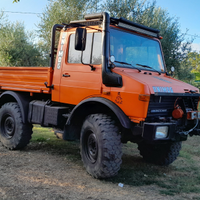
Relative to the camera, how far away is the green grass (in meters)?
4.34

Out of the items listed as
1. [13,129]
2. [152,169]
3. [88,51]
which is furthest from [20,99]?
[152,169]

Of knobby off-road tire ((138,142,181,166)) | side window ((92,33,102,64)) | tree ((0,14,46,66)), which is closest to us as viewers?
side window ((92,33,102,64))

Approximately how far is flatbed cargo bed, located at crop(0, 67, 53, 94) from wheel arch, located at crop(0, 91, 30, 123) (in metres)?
0.14

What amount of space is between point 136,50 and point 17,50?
17799 millimetres

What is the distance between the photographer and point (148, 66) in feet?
16.5

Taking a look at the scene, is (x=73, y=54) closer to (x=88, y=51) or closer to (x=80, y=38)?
(x=88, y=51)

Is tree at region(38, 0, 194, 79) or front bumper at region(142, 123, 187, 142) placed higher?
tree at region(38, 0, 194, 79)

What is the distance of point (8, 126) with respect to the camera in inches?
257

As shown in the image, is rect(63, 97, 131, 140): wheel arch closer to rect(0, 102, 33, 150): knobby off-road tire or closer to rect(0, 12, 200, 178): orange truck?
rect(0, 12, 200, 178): orange truck

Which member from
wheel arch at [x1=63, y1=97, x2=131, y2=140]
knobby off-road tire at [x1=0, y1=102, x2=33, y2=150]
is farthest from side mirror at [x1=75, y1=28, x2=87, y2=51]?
knobby off-road tire at [x1=0, y1=102, x2=33, y2=150]

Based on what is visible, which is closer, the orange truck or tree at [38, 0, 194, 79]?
the orange truck

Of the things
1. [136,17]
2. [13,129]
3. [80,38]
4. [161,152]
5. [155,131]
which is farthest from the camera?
[136,17]

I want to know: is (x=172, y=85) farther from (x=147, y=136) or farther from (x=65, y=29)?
(x=65, y=29)

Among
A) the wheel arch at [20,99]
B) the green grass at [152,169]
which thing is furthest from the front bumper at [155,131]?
the wheel arch at [20,99]
